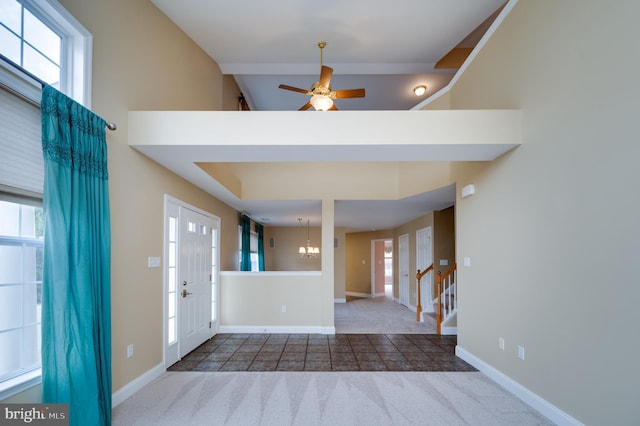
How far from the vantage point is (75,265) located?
234 cm

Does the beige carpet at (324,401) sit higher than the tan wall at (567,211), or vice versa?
the tan wall at (567,211)

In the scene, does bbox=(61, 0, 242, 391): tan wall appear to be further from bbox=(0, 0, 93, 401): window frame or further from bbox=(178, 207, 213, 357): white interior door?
bbox=(178, 207, 213, 357): white interior door

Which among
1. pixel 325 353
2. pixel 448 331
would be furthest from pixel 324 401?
pixel 448 331

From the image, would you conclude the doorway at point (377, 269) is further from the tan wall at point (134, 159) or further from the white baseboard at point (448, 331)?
Result: the tan wall at point (134, 159)

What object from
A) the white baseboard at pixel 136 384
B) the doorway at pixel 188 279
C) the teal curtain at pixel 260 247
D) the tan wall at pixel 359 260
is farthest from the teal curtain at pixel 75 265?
the tan wall at pixel 359 260

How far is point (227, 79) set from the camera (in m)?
6.26

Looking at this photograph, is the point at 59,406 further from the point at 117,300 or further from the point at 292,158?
the point at 292,158

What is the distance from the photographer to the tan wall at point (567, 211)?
216 centimetres

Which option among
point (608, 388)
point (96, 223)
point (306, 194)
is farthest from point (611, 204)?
point (306, 194)

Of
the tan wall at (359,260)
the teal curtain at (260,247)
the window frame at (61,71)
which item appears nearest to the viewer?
the window frame at (61,71)

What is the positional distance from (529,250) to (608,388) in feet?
3.93

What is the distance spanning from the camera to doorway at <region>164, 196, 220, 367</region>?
410cm

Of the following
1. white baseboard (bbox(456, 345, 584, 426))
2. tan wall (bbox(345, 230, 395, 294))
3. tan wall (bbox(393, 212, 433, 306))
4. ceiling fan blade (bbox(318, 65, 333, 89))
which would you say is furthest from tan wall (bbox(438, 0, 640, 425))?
tan wall (bbox(345, 230, 395, 294))

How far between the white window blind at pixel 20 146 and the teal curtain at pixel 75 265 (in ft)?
0.31
